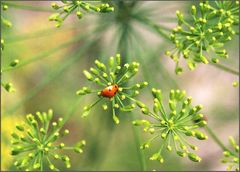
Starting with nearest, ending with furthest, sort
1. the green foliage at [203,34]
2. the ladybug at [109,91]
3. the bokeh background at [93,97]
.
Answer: the ladybug at [109,91], the green foliage at [203,34], the bokeh background at [93,97]

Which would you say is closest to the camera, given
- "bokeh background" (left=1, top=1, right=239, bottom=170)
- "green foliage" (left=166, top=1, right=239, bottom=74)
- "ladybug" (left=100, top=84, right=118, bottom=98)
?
"ladybug" (left=100, top=84, right=118, bottom=98)

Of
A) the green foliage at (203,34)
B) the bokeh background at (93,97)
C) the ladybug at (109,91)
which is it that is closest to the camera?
the ladybug at (109,91)

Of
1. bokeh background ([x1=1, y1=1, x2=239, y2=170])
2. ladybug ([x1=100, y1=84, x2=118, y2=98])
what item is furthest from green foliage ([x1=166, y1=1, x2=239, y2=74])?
bokeh background ([x1=1, y1=1, x2=239, y2=170])

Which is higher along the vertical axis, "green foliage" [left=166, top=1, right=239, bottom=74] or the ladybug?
"green foliage" [left=166, top=1, right=239, bottom=74]

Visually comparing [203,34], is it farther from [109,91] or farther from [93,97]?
[93,97]

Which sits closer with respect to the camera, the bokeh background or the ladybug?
the ladybug

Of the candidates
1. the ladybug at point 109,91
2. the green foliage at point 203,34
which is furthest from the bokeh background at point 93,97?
the ladybug at point 109,91

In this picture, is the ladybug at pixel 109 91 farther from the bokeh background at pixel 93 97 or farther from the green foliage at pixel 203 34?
the bokeh background at pixel 93 97

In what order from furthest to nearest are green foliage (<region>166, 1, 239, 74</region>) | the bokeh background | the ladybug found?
the bokeh background
green foliage (<region>166, 1, 239, 74</region>)
the ladybug

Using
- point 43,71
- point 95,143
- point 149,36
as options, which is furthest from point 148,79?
point 149,36

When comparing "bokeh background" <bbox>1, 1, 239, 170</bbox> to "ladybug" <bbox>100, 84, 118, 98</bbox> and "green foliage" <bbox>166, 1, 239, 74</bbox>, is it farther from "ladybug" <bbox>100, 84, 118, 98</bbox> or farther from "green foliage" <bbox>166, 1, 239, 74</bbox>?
"ladybug" <bbox>100, 84, 118, 98</bbox>

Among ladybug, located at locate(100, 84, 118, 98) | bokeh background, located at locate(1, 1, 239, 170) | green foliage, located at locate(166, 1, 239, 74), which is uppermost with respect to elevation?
bokeh background, located at locate(1, 1, 239, 170)

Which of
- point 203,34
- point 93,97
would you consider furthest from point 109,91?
point 93,97
